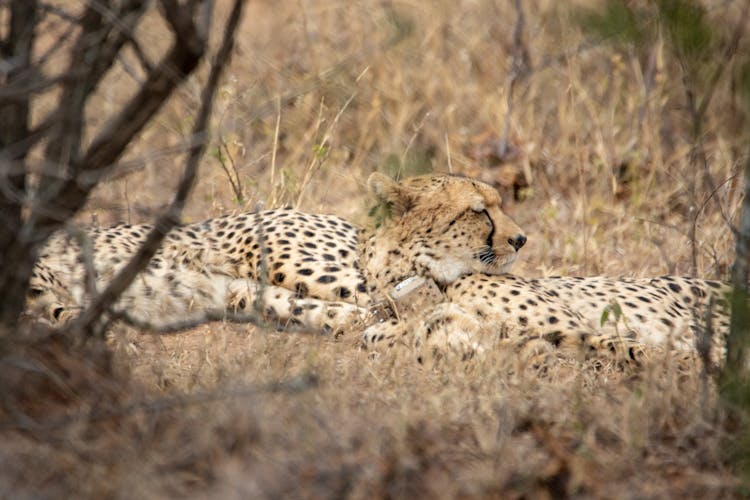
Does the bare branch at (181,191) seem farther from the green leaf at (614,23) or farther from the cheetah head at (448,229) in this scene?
the cheetah head at (448,229)

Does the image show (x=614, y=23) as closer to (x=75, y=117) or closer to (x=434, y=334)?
(x=75, y=117)

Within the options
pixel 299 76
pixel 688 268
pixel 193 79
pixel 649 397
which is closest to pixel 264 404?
pixel 649 397

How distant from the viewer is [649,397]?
2719mm

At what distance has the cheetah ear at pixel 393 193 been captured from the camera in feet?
14.1

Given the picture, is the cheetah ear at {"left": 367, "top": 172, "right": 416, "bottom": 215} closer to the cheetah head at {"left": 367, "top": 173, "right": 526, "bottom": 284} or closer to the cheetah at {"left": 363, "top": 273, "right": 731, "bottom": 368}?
the cheetah head at {"left": 367, "top": 173, "right": 526, "bottom": 284}

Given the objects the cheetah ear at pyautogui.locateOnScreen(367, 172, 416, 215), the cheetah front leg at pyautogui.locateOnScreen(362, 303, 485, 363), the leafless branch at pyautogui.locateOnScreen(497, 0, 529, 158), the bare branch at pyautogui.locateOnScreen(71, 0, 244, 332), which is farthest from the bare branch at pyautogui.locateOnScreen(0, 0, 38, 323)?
the leafless branch at pyautogui.locateOnScreen(497, 0, 529, 158)

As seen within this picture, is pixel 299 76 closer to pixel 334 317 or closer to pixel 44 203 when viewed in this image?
pixel 334 317

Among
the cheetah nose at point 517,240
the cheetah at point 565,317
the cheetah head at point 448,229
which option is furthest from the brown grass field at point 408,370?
the cheetah nose at point 517,240

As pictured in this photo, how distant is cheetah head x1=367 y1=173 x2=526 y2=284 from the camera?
4.19 m

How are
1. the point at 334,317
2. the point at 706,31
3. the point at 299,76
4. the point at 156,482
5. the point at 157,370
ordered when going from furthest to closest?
the point at 299,76 → the point at 334,317 → the point at 157,370 → the point at 706,31 → the point at 156,482

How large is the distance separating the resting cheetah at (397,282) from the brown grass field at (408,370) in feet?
0.78

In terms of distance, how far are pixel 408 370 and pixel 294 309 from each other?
0.96m

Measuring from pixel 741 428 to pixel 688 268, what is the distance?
2385mm

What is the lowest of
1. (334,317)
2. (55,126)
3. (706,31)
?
(334,317)
